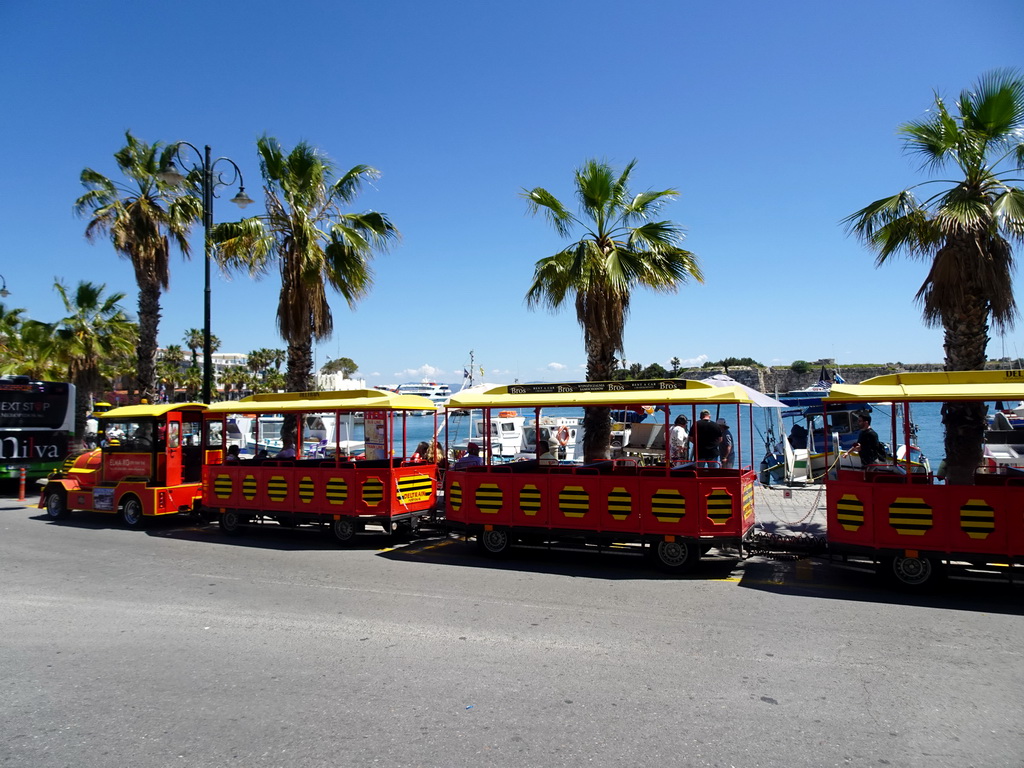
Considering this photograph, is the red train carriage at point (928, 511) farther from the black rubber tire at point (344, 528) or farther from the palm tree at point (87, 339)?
the palm tree at point (87, 339)

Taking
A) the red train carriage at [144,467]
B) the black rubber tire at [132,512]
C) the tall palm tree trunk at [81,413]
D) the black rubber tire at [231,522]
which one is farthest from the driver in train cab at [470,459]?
the tall palm tree trunk at [81,413]

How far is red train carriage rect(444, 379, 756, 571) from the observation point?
914 cm

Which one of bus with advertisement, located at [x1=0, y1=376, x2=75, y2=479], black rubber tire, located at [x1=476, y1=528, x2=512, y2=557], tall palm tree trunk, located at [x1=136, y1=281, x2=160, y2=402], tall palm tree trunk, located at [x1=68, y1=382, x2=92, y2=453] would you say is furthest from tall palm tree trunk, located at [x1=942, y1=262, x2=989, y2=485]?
tall palm tree trunk, located at [x1=68, y1=382, x2=92, y2=453]

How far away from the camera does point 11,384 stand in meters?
19.3

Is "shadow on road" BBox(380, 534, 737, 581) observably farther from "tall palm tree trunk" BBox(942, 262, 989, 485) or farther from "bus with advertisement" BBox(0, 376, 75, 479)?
Answer: "bus with advertisement" BBox(0, 376, 75, 479)

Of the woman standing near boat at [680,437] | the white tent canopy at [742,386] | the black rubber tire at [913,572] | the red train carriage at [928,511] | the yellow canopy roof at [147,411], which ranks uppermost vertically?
the white tent canopy at [742,386]

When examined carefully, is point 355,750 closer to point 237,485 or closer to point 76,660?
point 76,660

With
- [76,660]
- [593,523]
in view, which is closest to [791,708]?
[593,523]

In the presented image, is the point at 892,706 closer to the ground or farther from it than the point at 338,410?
closer to the ground

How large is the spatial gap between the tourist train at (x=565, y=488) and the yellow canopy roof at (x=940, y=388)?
0.02 metres

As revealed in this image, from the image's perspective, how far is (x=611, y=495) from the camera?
9.75 metres

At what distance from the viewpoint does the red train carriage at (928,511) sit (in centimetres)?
783

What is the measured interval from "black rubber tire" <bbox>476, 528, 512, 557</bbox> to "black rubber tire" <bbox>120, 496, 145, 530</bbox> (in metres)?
7.74

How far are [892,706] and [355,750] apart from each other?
12.4 ft
